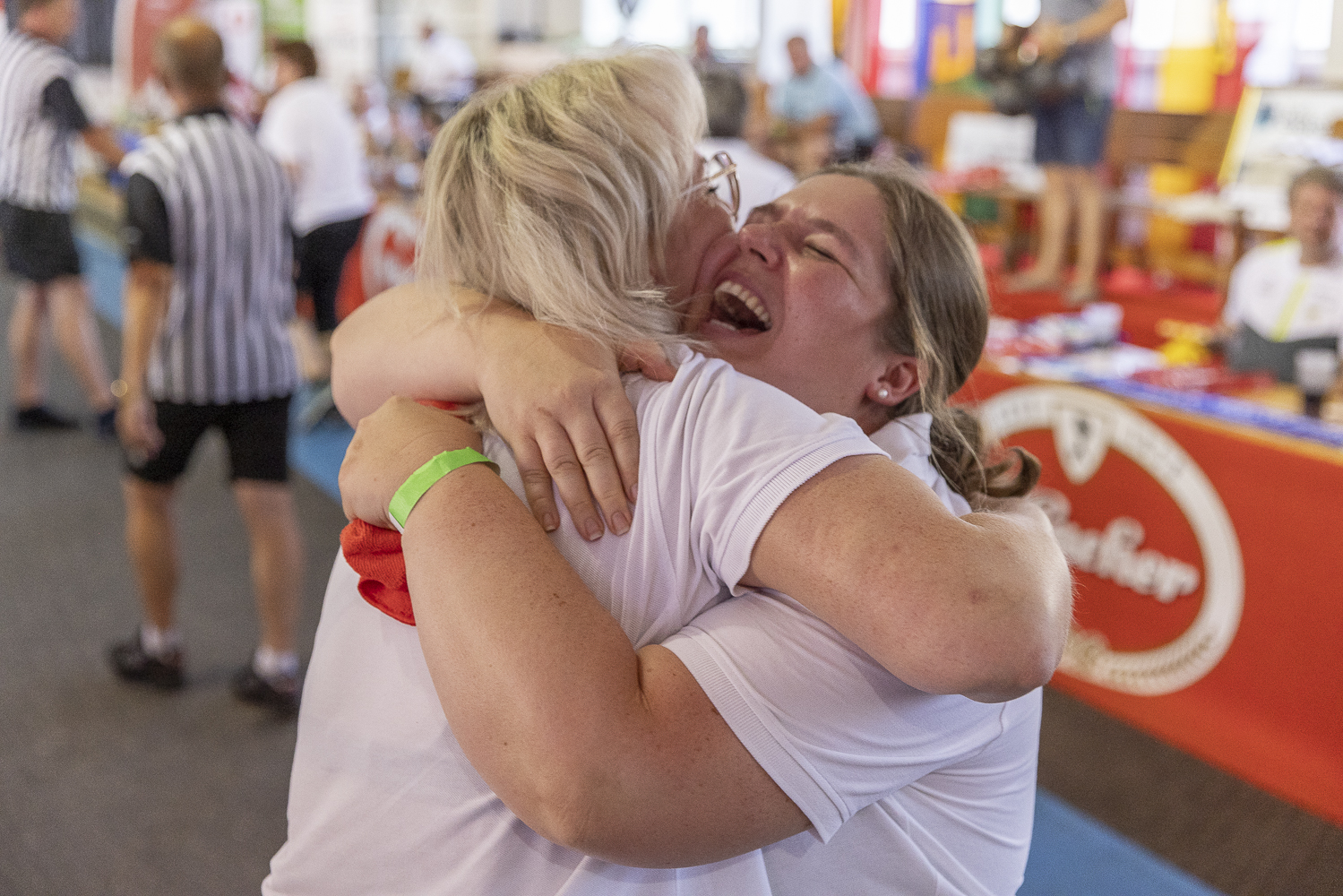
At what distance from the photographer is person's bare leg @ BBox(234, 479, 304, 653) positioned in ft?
9.25

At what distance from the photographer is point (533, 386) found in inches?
35.9

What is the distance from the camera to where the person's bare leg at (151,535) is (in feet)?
9.21

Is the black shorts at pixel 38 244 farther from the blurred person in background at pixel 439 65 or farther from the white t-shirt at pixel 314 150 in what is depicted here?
the blurred person in background at pixel 439 65

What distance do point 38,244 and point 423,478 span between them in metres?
4.81

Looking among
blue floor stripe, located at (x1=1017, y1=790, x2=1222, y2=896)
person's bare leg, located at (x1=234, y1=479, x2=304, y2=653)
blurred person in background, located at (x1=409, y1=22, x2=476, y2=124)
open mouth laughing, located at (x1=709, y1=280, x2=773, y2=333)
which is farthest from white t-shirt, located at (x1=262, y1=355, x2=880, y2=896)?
blurred person in background, located at (x1=409, y1=22, x2=476, y2=124)

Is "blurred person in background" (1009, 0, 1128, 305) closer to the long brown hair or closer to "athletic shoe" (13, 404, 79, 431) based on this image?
the long brown hair

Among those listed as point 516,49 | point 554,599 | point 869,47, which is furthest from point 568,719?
point 516,49

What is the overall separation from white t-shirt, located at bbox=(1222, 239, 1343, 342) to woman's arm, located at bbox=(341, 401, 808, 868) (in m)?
3.35

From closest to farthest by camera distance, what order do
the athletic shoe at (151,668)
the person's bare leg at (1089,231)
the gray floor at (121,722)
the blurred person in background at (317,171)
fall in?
the gray floor at (121,722), the athletic shoe at (151,668), the person's bare leg at (1089,231), the blurred person in background at (317,171)

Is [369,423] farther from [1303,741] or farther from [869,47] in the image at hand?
[869,47]

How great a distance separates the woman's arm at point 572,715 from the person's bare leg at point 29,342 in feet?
16.4

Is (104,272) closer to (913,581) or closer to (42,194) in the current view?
(42,194)

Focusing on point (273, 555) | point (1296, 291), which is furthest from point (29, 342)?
point (1296, 291)

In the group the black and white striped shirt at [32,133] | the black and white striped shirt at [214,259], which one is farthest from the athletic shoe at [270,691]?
the black and white striped shirt at [32,133]
